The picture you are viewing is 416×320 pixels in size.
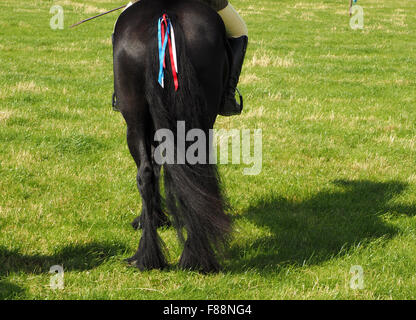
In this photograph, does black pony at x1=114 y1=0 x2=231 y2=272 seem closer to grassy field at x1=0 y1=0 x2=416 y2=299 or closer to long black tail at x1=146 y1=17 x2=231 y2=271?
long black tail at x1=146 y1=17 x2=231 y2=271

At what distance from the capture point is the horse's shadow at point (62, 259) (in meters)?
4.83

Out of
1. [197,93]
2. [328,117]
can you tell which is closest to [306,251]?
[197,93]

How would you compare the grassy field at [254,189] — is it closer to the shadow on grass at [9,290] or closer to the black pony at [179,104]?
the shadow on grass at [9,290]

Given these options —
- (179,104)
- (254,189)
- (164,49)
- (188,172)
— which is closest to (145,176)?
(188,172)

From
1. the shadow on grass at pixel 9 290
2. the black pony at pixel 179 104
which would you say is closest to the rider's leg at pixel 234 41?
the black pony at pixel 179 104

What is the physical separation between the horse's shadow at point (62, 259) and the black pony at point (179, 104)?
529 millimetres

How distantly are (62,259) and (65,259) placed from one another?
3 cm

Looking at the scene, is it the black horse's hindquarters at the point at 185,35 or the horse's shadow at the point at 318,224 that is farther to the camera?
the horse's shadow at the point at 318,224

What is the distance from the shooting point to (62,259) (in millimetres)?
5117

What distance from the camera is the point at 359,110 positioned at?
36.8 ft

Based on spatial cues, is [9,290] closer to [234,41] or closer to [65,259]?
[65,259]

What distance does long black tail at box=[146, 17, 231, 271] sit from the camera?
4.46 m
